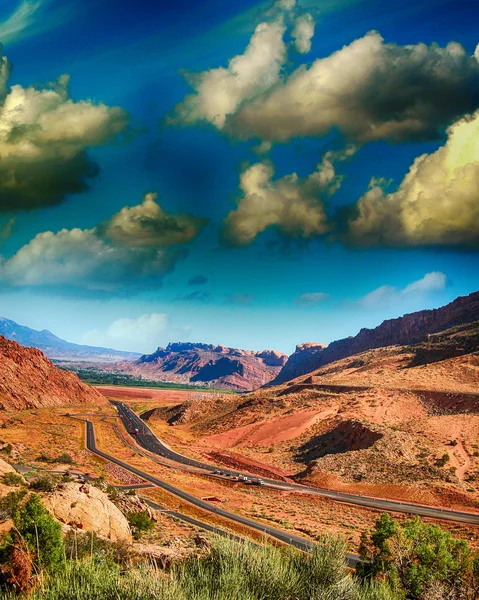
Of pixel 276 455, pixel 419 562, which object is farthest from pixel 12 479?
pixel 276 455

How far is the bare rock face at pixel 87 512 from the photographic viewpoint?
24266mm

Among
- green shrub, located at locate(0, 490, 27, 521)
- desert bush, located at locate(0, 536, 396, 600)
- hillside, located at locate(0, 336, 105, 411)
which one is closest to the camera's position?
desert bush, located at locate(0, 536, 396, 600)

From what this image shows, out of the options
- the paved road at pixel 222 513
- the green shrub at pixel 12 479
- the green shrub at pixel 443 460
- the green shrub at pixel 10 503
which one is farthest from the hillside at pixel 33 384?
the green shrub at pixel 443 460

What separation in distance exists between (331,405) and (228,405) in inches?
1551

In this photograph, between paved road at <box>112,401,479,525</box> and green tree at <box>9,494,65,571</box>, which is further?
paved road at <box>112,401,479,525</box>

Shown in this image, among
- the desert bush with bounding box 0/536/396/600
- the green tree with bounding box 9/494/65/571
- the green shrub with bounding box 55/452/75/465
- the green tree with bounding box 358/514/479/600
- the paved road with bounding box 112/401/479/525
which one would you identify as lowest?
the paved road with bounding box 112/401/479/525

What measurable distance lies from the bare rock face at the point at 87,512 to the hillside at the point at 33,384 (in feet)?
303

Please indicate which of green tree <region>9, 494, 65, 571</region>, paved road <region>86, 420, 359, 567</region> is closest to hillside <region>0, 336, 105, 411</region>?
paved road <region>86, 420, 359, 567</region>

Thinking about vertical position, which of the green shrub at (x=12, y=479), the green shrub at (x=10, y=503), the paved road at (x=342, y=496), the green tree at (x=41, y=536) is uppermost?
the green tree at (x=41, y=536)

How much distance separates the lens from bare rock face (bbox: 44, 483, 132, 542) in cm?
2427

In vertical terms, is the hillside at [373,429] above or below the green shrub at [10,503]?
below

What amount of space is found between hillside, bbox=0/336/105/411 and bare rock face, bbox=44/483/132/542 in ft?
303

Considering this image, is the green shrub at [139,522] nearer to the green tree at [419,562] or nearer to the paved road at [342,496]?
the green tree at [419,562]

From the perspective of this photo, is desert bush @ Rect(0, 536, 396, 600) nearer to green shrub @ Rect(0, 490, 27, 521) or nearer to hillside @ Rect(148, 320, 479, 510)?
green shrub @ Rect(0, 490, 27, 521)
